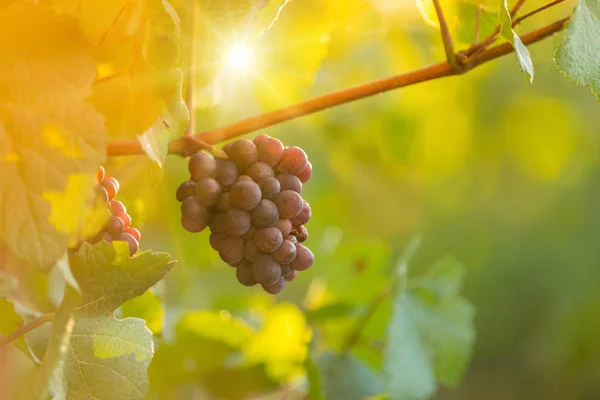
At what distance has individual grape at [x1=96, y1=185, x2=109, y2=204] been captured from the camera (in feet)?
1.68

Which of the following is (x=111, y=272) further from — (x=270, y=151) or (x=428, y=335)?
(x=428, y=335)

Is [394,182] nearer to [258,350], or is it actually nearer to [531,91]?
[531,91]

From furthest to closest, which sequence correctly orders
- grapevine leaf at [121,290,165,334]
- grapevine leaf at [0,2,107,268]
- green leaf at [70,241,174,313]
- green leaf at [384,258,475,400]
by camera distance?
green leaf at [384,258,475,400] → grapevine leaf at [121,290,165,334] → green leaf at [70,241,174,313] → grapevine leaf at [0,2,107,268]

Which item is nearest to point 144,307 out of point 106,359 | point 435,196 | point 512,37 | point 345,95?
point 106,359

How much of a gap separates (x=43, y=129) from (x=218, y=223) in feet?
0.60

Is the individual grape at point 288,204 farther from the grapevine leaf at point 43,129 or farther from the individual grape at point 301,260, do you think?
the grapevine leaf at point 43,129

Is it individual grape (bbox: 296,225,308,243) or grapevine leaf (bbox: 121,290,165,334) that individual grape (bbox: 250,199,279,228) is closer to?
individual grape (bbox: 296,225,308,243)

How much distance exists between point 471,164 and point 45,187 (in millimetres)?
2528

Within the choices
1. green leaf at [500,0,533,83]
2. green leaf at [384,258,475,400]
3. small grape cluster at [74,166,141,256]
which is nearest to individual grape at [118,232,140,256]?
small grape cluster at [74,166,141,256]

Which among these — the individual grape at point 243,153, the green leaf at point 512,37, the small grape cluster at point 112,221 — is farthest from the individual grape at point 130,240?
the green leaf at point 512,37

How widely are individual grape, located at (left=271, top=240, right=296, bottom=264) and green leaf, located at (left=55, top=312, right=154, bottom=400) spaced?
0.40 feet

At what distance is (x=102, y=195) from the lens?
1.71 ft

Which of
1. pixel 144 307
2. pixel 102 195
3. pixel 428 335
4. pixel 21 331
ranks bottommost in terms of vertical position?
pixel 428 335

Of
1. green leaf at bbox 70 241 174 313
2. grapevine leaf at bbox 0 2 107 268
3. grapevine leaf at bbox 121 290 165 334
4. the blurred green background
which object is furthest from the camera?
the blurred green background
